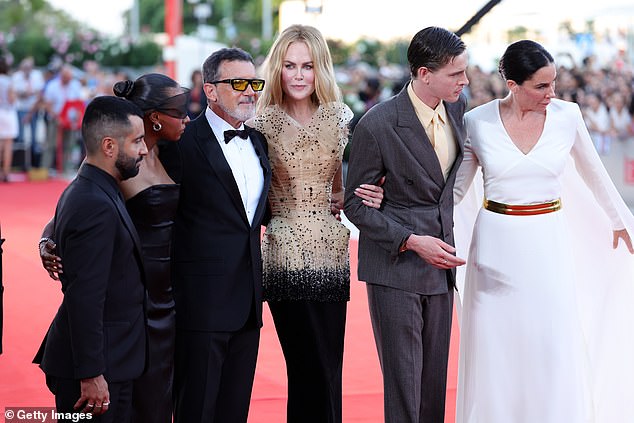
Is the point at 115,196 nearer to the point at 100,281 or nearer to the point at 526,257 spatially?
the point at 100,281

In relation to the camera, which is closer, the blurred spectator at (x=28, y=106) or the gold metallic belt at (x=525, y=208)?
the gold metallic belt at (x=525, y=208)

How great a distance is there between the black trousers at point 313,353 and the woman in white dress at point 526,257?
2.00 ft

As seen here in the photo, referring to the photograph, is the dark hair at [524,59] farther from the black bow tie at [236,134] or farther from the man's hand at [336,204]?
the black bow tie at [236,134]

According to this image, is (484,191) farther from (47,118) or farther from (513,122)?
(47,118)

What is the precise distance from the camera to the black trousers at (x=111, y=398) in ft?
11.9

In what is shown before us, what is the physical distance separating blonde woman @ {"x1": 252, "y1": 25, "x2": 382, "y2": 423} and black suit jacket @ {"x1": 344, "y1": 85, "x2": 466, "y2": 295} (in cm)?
26

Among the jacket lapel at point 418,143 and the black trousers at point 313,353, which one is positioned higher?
the jacket lapel at point 418,143

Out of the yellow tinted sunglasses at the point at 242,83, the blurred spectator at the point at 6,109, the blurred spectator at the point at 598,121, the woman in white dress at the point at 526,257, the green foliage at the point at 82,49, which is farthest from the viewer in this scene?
the green foliage at the point at 82,49

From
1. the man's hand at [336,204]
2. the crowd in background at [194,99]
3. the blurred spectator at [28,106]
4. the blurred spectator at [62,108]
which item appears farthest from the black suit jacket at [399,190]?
the blurred spectator at [28,106]

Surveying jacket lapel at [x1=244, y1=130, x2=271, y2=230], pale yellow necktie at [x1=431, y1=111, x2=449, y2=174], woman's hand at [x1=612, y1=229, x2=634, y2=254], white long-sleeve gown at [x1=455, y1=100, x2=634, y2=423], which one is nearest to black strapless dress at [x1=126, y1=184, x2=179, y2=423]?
jacket lapel at [x1=244, y1=130, x2=271, y2=230]

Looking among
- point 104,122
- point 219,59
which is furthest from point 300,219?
point 104,122

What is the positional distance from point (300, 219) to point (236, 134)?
52 cm

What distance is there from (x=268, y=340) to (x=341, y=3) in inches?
1127

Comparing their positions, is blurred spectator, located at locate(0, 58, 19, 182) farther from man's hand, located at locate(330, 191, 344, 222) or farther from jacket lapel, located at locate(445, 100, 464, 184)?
jacket lapel, located at locate(445, 100, 464, 184)
